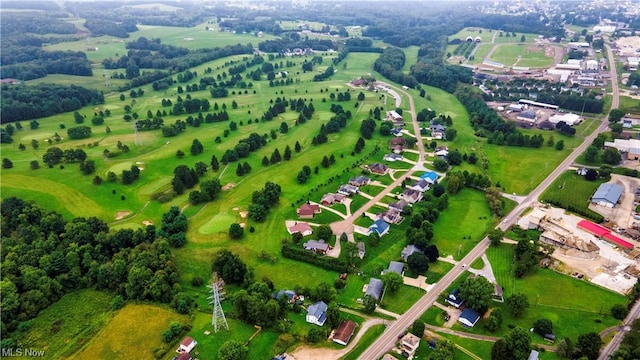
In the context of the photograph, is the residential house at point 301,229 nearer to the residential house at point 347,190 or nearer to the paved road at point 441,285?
the residential house at point 347,190

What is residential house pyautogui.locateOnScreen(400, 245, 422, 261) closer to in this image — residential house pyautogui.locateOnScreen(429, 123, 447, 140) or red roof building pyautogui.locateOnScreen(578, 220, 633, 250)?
red roof building pyautogui.locateOnScreen(578, 220, 633, 250)

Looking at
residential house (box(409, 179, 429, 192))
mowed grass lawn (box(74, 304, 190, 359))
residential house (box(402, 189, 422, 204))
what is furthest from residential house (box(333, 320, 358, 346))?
residential house (box(409, 179, 429, 192))

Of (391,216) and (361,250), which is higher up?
(391,216)

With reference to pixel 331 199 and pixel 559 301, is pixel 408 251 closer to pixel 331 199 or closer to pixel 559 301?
pixel 331 199

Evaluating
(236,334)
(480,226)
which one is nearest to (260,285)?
(236,334)

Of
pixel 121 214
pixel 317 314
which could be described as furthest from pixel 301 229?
pixel 121 214

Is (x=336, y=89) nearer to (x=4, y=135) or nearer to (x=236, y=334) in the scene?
(x=4, y=135)

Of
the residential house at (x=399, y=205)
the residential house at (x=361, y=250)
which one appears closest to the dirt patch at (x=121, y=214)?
A: the residential house at (x=361, y=250)
